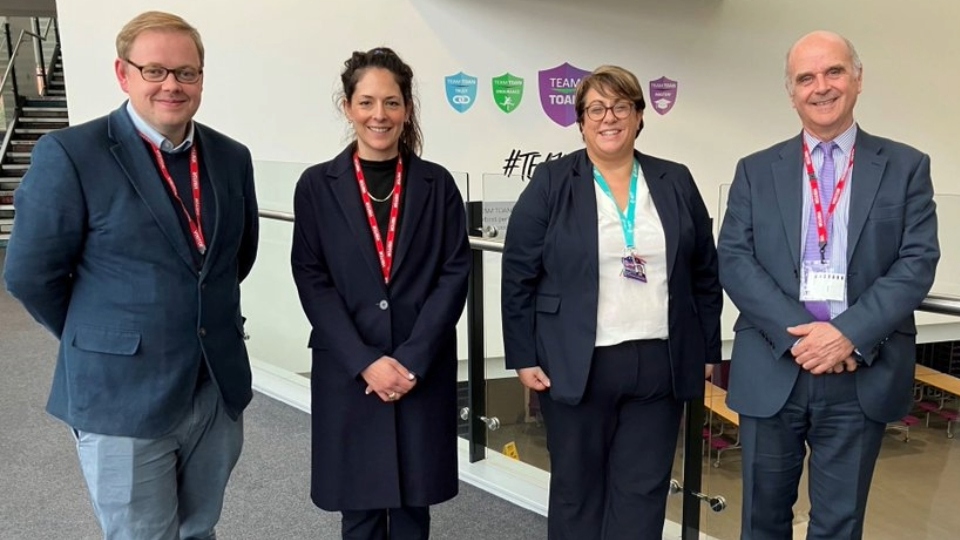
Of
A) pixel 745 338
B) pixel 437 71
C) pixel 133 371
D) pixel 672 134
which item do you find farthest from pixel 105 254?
pixel 672 134

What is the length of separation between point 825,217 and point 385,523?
57.7 inches

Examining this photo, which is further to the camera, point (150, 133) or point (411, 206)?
point (411, 206)

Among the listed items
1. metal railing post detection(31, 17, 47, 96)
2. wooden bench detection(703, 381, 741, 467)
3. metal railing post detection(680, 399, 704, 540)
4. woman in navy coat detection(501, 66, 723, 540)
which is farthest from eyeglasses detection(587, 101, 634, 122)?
metal railing post detection(31, 17, 47, 96)

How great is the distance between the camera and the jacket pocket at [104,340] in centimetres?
162

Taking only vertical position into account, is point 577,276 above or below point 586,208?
below

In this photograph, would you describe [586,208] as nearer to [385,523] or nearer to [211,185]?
[211,185]

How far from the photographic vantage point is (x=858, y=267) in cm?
179

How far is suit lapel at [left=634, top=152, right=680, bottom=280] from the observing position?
1920mm

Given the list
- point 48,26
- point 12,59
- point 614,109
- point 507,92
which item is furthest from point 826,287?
point 48,26

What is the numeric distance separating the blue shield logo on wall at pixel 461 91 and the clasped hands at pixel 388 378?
4.76 m

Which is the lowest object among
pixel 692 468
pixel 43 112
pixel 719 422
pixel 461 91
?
pixel 692 468

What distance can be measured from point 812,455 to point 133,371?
5.51ft

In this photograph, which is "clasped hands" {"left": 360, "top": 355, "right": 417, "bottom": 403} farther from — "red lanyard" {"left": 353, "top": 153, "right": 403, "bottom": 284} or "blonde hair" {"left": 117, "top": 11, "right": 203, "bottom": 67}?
"blonde hair" {"left": 117, "top": 11, "right": 203, "bottom": 67}

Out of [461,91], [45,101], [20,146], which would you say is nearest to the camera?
[461,91]
